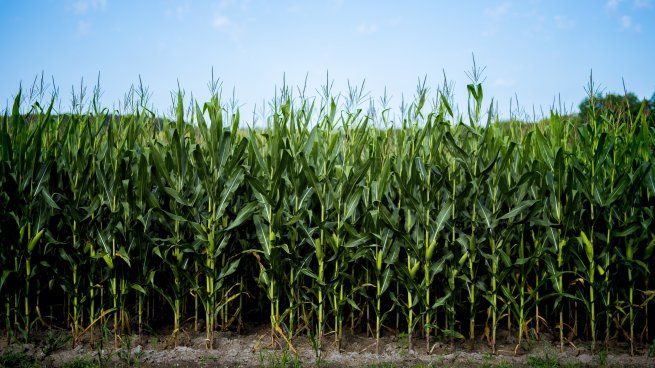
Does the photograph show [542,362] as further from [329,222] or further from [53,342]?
[53,342]

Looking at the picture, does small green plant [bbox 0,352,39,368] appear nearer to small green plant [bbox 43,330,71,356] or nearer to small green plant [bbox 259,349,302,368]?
small green plant [bbox 43,330,71,356]

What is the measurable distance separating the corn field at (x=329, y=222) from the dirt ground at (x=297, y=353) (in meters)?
0.10

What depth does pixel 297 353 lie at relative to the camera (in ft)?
14.3

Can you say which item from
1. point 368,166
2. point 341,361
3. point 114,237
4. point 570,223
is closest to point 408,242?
point 368,166

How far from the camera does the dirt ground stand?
4.35 m

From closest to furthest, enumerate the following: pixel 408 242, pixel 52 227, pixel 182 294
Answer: pixel 408 242
pixel 182 294
pixel 52 227

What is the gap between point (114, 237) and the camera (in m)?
4.68

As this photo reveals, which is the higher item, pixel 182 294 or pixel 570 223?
pixel 570 223

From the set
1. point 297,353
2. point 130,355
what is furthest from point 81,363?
point 297,353

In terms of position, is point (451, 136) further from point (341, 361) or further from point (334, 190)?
point (341, 361)

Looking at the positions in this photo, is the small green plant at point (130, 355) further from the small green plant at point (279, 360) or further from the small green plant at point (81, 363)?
the small green plant at point (279, 360)

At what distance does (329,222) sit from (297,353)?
112 centimetres

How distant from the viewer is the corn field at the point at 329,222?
174 inches

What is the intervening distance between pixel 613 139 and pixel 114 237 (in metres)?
4.64
